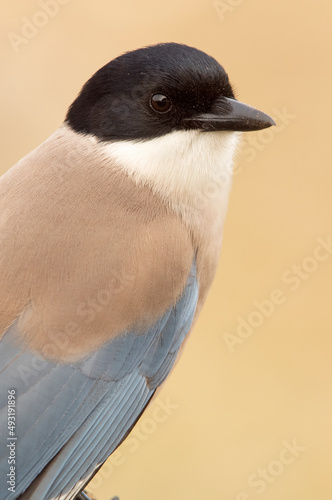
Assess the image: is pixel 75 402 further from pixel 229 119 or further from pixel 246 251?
pixel 246 251

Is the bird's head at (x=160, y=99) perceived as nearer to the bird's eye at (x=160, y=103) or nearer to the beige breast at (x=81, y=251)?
the bird's eye at (x=160, y=103)

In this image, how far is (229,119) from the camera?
12.3 feet

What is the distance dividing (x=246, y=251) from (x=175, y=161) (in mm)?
3532

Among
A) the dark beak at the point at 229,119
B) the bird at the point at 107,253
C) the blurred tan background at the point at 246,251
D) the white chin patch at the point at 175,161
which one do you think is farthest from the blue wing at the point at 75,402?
the blurred tan background at the point at 246,251

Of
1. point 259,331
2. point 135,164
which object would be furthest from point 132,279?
point 259,331

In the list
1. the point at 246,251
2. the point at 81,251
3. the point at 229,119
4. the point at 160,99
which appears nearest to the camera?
the point at 81,251

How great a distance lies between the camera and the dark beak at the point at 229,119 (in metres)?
3.72

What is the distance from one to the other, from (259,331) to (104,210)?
142 inches

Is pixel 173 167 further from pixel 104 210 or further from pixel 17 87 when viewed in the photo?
pixel 17 87

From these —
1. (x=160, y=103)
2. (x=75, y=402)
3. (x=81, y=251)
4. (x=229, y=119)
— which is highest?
(x=229, y=119)

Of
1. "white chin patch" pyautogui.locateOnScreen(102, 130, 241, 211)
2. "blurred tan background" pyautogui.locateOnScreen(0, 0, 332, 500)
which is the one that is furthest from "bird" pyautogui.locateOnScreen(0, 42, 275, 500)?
"blurred tan background" pyautogui.locateOnScreen(0, 0, 332, 500)

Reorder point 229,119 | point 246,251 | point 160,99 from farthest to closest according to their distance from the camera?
point 246,251 < point 229,119 < point 160,99

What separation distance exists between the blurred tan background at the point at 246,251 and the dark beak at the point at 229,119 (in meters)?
1.75

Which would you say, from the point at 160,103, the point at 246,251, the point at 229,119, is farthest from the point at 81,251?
the point at 246,251
